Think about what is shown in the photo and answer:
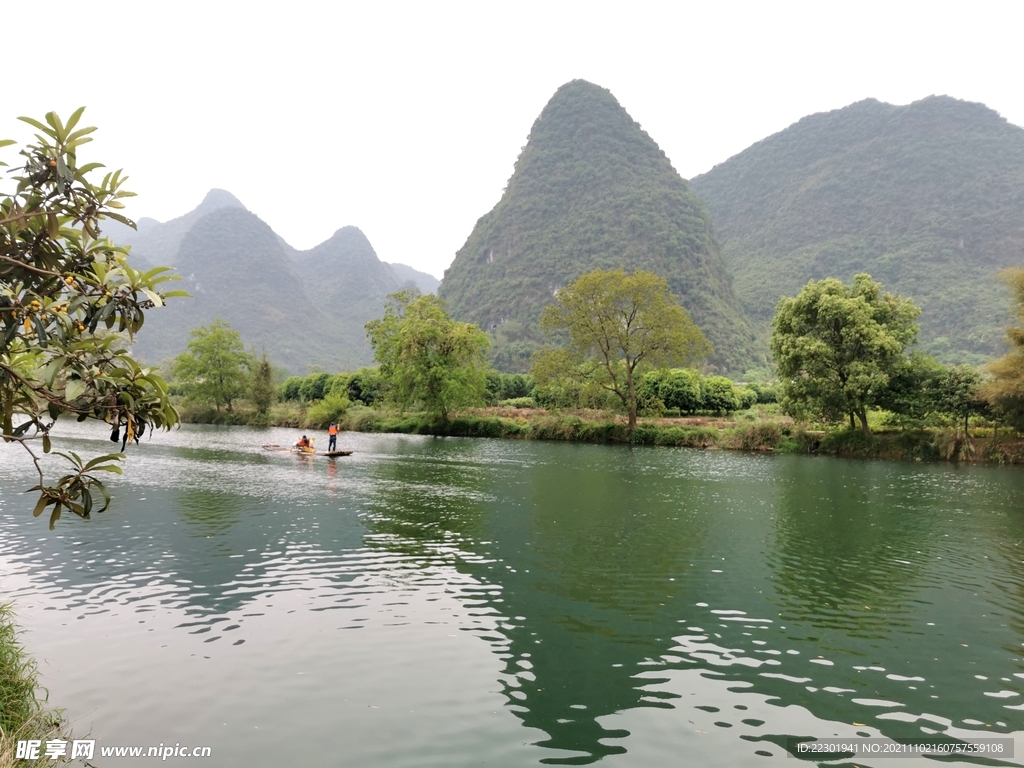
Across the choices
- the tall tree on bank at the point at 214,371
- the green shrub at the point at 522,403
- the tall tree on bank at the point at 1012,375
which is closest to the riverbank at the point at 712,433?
the tall tree on bank at the point at 1012,375

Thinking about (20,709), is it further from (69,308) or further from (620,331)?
(620,331)

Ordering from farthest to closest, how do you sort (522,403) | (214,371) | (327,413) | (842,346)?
(214,371) → (522,403) → (327,413) → (842,346)

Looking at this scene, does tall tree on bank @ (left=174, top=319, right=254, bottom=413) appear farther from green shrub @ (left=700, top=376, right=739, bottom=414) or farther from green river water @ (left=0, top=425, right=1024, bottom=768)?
green river water @ (left=0, top=425, right=1024, bottom=768)

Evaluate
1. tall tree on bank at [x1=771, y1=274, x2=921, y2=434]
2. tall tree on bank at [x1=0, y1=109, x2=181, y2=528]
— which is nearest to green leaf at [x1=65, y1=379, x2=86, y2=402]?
tall tree on bank at [x1=0, y1=109, x2=181, y2=528]

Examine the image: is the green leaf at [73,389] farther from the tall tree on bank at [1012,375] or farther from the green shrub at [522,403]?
the green shrub at [522,403]

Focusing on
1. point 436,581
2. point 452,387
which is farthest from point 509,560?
point 452,387

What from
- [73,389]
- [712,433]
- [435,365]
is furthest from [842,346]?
[73,389]

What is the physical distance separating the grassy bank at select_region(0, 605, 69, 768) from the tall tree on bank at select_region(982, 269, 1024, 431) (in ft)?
152

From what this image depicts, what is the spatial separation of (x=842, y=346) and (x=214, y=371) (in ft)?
247

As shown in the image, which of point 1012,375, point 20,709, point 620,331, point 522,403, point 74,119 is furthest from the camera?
point 522,403

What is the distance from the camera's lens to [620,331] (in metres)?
56.5

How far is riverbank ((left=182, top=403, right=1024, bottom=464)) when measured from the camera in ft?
137

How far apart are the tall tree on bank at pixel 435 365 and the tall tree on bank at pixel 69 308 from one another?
56699mm

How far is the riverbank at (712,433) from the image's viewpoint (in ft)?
137
